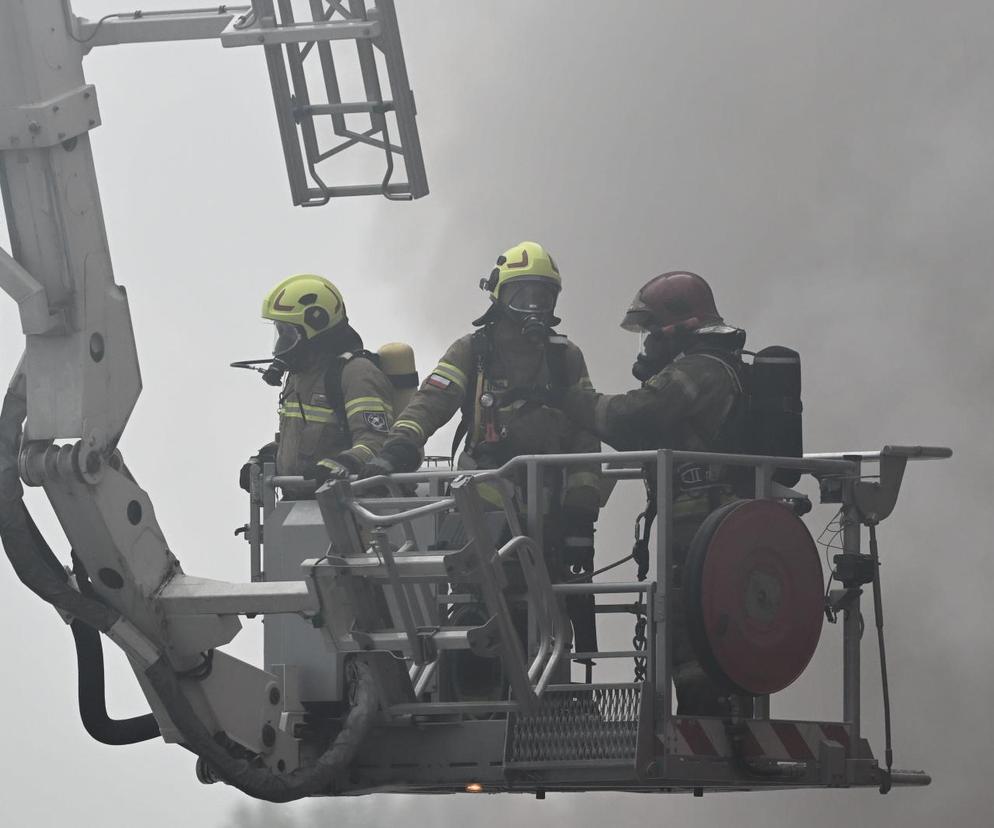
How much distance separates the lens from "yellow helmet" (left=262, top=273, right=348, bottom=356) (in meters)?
10.4

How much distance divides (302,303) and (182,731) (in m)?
2.98

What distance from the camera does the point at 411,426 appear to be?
9.44 meters

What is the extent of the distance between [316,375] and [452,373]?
1.11 metres

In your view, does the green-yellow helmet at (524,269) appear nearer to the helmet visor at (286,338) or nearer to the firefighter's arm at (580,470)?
the firefighter's arm at (580,470)

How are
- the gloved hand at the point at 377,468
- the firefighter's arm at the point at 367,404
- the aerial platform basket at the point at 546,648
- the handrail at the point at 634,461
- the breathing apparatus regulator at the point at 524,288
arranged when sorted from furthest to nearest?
the firefighter's arm at the point at 367,404 → the breathing apparatus regulator at the point at 524,288 → the gloved hand at the point at 377,468 → the handrail at the point at 634,461 → the aerial platform basket at the point at 546,648

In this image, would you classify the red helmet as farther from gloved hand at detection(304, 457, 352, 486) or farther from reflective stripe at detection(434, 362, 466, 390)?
gloved hand at detection(304, 457, 352, 486)

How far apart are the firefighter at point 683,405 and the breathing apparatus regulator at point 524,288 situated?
42 cm

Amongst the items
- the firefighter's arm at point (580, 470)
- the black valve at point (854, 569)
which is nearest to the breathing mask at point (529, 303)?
the firefighter's arm at point (580, 470)

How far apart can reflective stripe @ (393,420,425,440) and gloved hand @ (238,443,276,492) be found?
1.16 metres

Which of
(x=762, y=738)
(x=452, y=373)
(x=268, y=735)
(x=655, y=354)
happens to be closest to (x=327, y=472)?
(x=452, y=373)

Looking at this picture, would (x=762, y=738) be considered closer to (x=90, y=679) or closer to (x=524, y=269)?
(x=524, y=269)

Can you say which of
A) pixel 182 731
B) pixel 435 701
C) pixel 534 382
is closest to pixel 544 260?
pixel 534 382

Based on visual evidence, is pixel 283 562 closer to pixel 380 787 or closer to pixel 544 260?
pixel 380 787

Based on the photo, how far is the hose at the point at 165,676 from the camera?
7902 millimetres
